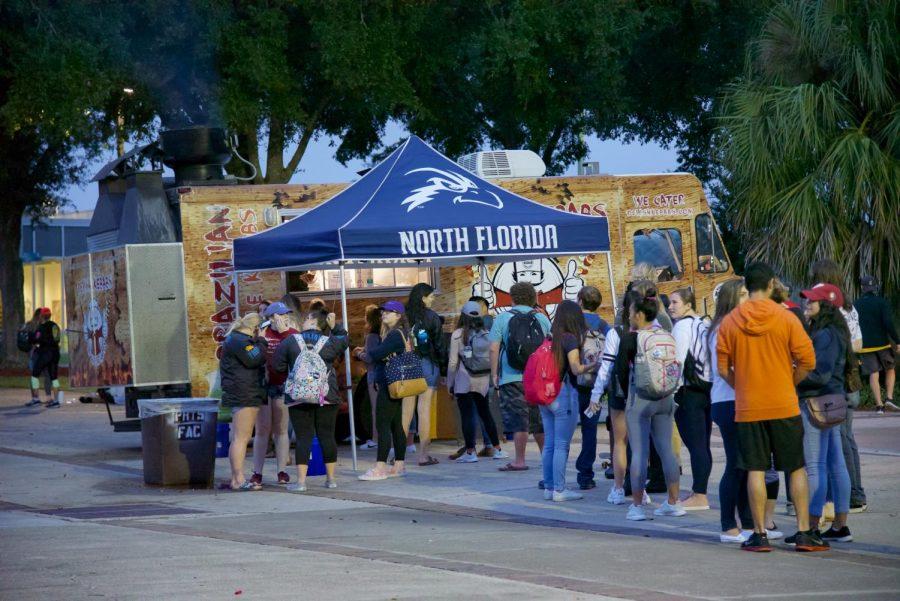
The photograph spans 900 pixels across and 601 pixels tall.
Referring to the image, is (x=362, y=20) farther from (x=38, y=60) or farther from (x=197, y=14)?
(x=38, y=60)

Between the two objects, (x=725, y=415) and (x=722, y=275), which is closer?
(x=725, y=415)

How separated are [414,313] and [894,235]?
7.99 m

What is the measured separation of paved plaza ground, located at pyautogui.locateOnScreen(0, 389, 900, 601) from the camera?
7.95m

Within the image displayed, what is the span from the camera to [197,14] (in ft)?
89.1

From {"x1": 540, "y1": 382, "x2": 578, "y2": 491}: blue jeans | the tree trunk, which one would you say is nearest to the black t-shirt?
{"x1": 540, "y1": 382, "x2": 578, "y2": 491}: blue jeans

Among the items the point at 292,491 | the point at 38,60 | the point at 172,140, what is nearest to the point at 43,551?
the point at 292,491

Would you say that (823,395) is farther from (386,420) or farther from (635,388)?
(386,420)

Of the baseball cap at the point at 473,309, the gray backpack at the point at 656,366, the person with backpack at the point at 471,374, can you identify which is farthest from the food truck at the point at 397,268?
the gray backpack at the point at 656,366

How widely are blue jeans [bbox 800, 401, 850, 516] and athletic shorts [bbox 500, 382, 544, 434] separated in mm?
4008

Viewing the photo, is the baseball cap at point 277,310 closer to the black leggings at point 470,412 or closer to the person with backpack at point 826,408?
the black leggings at point 470,412

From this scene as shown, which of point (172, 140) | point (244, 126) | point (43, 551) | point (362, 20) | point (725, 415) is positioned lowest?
point (43, 551)

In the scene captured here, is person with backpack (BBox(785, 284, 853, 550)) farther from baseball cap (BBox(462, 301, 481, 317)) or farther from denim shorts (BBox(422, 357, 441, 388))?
denim shorts (BBox(422, 357, 441, 388))

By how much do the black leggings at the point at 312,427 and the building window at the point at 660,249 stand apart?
6.32 m

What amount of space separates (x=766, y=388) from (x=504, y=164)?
9.91 metres
